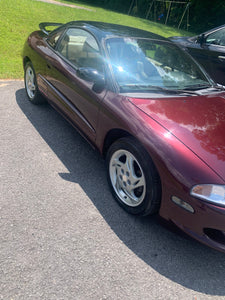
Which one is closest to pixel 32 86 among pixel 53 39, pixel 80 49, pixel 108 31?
pixel 53 39

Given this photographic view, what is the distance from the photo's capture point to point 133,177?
255 cm

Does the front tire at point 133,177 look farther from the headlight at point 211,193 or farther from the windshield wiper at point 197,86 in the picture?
the windshield wiper at point 197,86

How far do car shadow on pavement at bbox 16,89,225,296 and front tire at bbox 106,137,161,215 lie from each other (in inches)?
5.0

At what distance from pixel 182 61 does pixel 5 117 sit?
2608mm

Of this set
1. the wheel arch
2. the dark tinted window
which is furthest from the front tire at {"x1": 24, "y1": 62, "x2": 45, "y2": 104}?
the wheel arch

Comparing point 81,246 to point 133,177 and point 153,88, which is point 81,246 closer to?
point 133,177

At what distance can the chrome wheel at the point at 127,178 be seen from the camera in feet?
8.24

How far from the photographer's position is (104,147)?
291 cm

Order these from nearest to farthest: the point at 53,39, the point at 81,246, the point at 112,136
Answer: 1. the point at 81,246
2. the point at 112,136
3. the point at 53,39

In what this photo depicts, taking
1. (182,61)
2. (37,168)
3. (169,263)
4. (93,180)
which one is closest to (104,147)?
(93,180)

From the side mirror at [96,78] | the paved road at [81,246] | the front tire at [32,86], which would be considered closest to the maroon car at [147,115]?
the side mirror at [96,78]

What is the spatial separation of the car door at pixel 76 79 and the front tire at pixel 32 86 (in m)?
0.59

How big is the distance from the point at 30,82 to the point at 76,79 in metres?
1.67

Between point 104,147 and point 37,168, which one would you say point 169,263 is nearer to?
point 104,147
